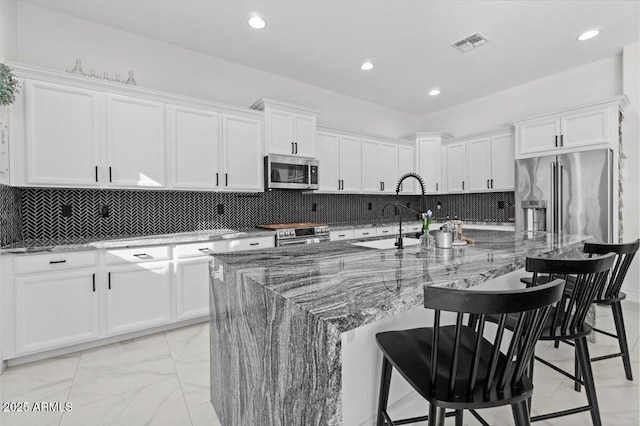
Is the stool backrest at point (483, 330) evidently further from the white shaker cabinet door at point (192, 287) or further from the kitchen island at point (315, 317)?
the white shaker cabinet door at point (192, 287)

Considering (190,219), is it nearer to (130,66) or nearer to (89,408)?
(130,66)

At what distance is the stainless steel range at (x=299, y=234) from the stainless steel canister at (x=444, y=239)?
2026 mm

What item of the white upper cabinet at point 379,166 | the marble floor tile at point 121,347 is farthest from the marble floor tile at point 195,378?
the white upper cabinet at point 379,166

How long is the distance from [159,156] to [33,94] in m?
1.02

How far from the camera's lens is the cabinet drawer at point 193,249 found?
9.69 ft

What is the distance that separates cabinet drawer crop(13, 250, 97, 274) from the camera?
2.26 metres

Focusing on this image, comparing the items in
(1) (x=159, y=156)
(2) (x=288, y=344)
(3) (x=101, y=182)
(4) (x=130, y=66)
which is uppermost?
(4) (x=130, y=66)

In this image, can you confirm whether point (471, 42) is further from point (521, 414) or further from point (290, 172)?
point (521, 414)

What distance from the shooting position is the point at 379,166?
17.0ft

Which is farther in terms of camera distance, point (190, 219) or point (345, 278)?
point (190, 219)

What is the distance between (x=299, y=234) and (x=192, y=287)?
4.42ft

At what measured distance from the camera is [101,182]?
2.81 meters

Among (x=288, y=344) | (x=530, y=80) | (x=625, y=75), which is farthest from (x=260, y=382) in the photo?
(x=530, y=80)

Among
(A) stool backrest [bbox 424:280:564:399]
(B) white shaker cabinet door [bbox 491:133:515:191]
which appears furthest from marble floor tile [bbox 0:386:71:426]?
(B) white shaker cabinet door [bbox 491:133:515:191]
